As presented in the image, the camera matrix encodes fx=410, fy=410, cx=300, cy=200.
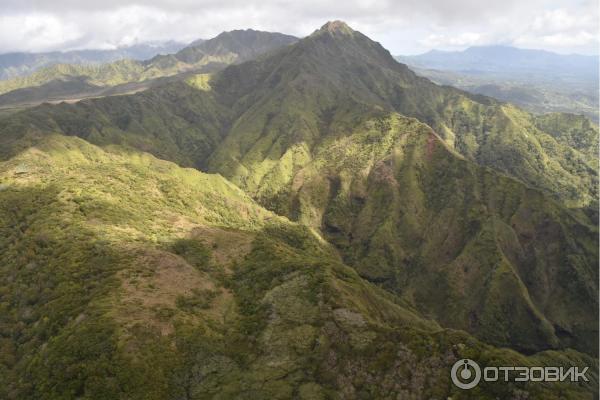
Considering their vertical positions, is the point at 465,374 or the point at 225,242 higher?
the point at 225,242

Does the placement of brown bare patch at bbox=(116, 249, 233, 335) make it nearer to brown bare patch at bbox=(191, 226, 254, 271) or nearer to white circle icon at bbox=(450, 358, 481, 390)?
brown bare patch at bbox=(191, 226, 254, 271)

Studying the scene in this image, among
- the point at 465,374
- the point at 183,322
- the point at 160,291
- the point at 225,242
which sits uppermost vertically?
the point at 160,291

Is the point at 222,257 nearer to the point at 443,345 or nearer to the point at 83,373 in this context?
the point at 83,373

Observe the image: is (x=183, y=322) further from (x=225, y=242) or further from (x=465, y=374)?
(x=465, y=374)

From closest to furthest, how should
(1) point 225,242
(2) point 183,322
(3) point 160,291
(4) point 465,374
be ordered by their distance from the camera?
(4) point 465,374
(2) point 183,322
(3) point 160,291
(1) point 225,242

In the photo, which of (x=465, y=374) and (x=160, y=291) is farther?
(x=160, y=291)

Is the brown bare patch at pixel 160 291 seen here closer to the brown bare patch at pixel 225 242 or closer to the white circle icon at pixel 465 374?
the brown bare patch at pixel 225 242

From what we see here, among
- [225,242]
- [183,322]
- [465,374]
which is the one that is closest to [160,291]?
[183,322]

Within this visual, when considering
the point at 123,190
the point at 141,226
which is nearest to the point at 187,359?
the point at 141,226
